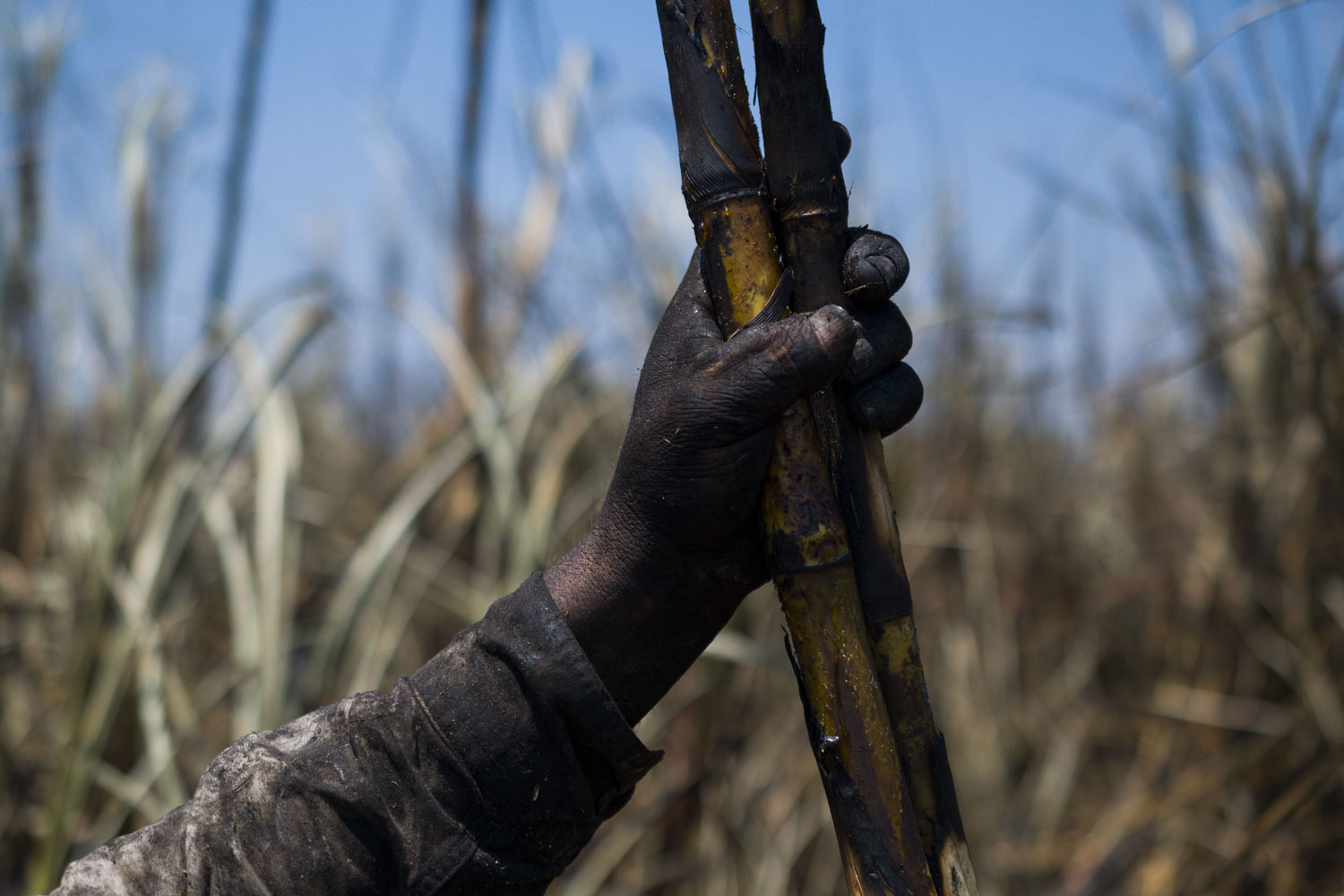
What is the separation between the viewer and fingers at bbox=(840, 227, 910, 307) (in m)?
0.76

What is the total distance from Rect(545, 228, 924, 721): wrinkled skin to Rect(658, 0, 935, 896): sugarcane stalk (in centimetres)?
3

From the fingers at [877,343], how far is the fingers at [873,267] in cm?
2

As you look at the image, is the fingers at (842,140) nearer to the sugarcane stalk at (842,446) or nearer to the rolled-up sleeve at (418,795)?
the sugarcane stalk at (842,446)

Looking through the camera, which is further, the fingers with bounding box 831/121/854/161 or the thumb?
the fingers with bounding box 831/121/854/161

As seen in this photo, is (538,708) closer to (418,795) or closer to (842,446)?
(418,795)

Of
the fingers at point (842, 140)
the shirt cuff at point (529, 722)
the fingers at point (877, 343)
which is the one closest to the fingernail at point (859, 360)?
the fingers at point (877, 343)

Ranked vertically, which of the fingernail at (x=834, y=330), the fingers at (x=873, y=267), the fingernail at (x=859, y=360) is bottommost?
the fingernail at (x=859, y=360)

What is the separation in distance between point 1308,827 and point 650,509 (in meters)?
2.60

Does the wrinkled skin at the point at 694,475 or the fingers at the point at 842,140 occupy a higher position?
the fingers at the point at 842,140

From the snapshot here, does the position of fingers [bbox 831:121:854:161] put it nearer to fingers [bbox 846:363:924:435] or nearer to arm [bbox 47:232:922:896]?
arm [bbox 47:232:922:896]

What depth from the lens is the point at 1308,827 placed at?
2.54 m

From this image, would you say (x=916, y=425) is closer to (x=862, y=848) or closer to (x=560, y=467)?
(x=560, y=467)

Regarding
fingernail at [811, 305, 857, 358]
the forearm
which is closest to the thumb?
fingernail at [811, 305, 857, 358]

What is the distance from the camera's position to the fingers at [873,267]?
2.50ft
